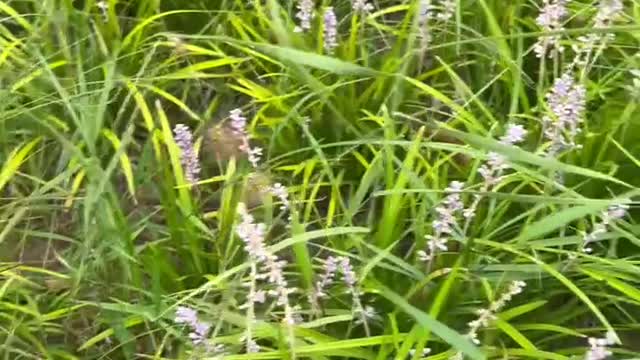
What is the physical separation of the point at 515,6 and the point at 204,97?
0.58 m

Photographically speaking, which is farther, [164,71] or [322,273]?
[164,71]

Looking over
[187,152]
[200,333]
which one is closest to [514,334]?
A: [200,333]

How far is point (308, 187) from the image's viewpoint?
1726 mm

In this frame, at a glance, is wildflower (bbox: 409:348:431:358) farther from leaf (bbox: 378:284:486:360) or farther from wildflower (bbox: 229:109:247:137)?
wildflower (bbox: 229:109:247:137)

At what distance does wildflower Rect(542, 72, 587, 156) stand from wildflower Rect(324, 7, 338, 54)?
1.37ft

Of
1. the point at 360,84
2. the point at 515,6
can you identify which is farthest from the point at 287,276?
the point at 515,6

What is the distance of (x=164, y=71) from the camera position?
1.98m

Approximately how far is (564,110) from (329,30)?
0.48m

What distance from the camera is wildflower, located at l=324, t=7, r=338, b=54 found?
1.82 m

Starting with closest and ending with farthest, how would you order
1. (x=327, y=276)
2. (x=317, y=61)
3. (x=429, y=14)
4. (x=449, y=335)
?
(x=317, y=61) < (x=449, y=335) < (x=327, y=276) < (x=429, y=14)

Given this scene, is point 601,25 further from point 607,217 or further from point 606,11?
point 607,217

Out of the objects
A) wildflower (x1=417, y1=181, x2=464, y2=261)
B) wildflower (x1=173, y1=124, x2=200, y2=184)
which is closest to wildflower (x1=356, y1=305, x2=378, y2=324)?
wildflower (x1=417, y1=181, x2=464, y2=261)

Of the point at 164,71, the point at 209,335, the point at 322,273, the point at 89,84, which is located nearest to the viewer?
the point at 209,335

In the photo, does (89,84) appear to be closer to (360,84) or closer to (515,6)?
(360,84)
